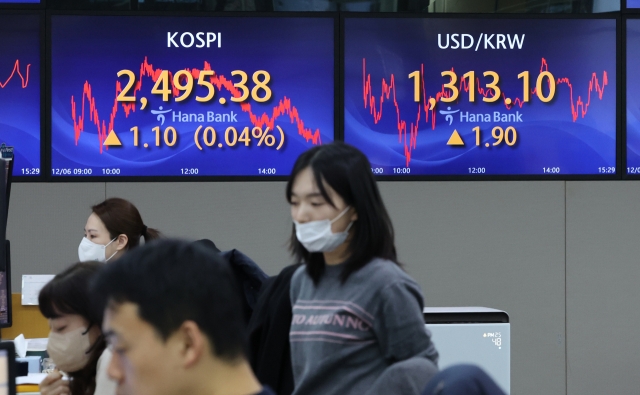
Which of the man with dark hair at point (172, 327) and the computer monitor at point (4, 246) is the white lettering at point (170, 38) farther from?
the man with dark hair at point (172, 327)

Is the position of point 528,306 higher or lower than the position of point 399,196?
lower

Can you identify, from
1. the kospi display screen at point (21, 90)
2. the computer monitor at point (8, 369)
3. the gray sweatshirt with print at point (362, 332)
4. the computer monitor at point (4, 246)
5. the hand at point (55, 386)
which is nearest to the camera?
the computer monitor at point (8, 369)

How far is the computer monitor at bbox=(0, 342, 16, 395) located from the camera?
59.3 inches

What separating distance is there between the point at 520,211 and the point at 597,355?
863mm

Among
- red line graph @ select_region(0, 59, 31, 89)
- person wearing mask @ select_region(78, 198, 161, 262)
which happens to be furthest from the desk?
red line graph @ select_region(0, 59, 31, 89)

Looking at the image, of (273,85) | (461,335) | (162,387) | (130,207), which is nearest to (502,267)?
(461,335)

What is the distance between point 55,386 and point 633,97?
3.62m

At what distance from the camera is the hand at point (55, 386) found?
6.45 ft

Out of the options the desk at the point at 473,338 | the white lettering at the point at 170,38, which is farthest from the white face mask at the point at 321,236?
the white lettering at the point at 170,38

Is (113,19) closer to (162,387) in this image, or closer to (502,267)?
(502,267)

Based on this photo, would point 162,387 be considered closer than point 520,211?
Yes

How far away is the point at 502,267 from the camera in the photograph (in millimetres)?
4594

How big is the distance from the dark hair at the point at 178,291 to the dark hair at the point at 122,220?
91.7 inches

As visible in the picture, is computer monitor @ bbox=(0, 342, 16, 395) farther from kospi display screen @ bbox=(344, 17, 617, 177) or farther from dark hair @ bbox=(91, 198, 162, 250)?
kospi display screen @ bbox=(344, 17, 617, 177)
